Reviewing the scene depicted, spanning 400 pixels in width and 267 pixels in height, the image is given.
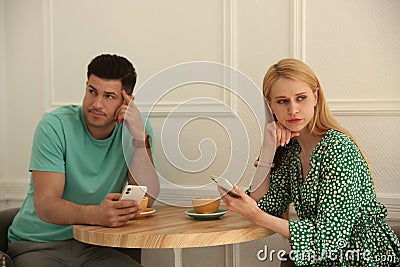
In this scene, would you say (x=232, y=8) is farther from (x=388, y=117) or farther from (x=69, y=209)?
(x=69, y=209)

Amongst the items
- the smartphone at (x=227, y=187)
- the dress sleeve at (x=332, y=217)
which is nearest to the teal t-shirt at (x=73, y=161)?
the smartphone at (x=227, y=187)

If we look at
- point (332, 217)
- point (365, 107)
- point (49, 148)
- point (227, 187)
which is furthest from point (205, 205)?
point (365, 107)

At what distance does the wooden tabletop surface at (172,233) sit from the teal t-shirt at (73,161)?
337 mm

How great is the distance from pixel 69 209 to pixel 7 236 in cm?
57

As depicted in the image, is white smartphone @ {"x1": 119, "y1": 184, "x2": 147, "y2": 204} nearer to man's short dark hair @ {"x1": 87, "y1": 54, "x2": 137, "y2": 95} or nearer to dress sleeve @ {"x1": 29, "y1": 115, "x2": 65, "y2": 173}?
dress sleeve @ {"x1": 29, "y1": 115, "x2": 65, "y2": 173}

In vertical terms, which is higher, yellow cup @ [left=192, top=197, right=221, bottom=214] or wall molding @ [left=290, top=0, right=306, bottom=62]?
wall molding @ [left=290, top=0, right=306, bottom=62]

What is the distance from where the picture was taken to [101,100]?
7.88 ft

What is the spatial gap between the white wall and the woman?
0.41m

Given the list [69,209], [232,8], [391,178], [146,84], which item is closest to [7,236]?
[69,209]

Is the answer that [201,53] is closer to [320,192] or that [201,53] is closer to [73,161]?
[73,161]

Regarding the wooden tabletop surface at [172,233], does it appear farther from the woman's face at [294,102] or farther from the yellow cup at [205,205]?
the woman's face at [294,102]

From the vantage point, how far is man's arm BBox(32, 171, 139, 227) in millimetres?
2096

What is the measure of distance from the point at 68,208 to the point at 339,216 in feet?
3.14

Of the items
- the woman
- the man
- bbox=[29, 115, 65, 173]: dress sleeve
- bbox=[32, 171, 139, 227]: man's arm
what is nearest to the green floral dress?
the woman
